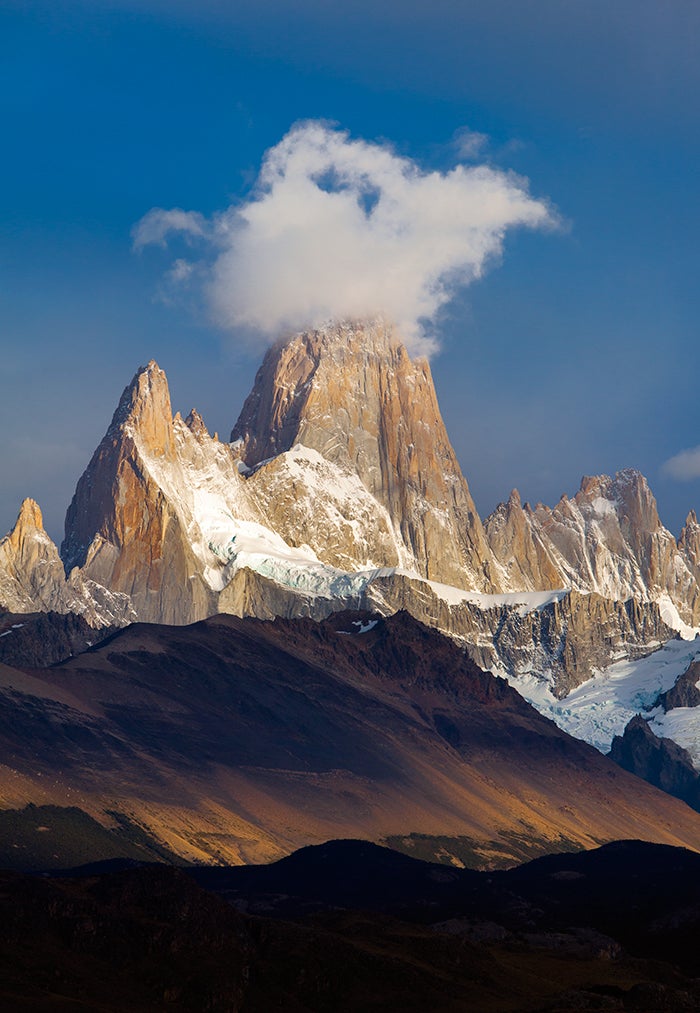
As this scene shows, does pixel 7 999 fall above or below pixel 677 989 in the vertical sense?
below

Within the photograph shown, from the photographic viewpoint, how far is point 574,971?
7618 inches

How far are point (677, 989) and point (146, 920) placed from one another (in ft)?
184

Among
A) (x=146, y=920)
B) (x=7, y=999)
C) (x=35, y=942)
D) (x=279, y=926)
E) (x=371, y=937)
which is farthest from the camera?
(x=371, y=937)

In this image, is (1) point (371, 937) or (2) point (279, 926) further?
(1) point (371, 937)

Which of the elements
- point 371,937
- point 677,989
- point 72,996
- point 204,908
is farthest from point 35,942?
point 677,989

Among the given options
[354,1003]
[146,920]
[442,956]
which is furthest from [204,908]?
[442,956]

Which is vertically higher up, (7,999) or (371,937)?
(371,937)

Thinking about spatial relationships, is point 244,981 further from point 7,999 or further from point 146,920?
point 7,999

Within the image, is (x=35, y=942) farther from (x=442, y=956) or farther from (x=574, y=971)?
(x=574, y=971)

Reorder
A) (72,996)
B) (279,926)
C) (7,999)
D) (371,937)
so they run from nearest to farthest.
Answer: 1. (7,999)
2. (72,996)
3. (279,926)
4. (371,937)

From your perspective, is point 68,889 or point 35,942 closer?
point 35,942

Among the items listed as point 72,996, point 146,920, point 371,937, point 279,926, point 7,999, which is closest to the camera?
point 7,999

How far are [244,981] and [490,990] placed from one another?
29851 millimetres

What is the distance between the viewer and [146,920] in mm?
158375
